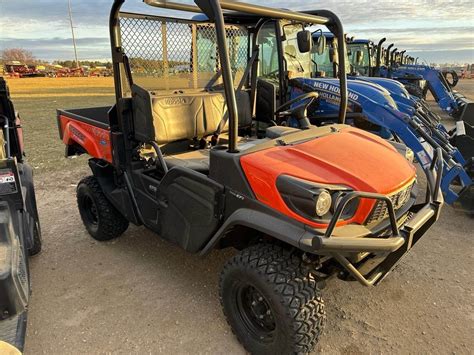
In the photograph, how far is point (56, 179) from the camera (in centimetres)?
602

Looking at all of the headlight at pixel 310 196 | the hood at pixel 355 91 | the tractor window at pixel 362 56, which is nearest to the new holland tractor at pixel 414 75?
the tractor window at pixel 362 56

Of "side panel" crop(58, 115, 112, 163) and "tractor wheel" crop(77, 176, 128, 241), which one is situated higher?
"side panel" crop(58, 115, 112, 163)

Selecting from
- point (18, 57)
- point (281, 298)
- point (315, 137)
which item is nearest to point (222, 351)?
point (281, 298)

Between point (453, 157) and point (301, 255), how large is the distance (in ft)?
11.9

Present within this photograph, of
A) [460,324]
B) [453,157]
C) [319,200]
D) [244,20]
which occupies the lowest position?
[460,324]

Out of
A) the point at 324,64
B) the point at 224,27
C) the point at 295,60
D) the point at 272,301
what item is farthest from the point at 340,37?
the point at 324,64

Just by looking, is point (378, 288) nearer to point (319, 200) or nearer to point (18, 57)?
point (319, 200)

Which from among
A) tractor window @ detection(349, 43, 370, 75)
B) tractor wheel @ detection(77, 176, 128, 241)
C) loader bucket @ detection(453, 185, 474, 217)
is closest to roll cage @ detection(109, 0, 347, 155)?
tractor wheel @ detection(77, 176, 128, 241)

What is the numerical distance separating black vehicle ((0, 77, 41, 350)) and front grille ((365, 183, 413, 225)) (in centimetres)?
212

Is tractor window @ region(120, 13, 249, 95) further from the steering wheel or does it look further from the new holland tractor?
the new holland tractor

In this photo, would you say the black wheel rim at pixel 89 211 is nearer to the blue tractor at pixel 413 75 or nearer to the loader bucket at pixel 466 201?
the loader bucket at pixel 466 201

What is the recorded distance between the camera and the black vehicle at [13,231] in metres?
2.27

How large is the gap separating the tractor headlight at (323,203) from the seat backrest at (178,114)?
1679mm

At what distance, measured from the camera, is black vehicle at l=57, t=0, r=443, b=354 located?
2229 mm
